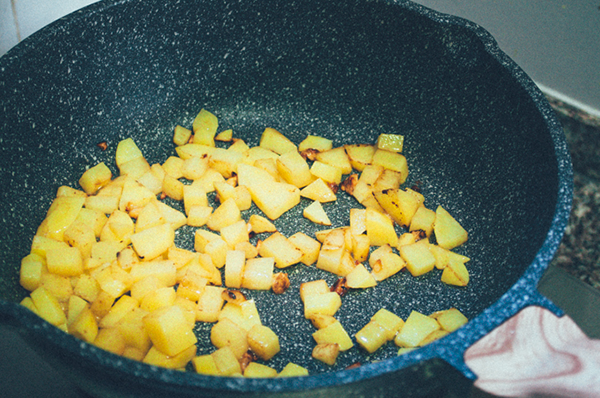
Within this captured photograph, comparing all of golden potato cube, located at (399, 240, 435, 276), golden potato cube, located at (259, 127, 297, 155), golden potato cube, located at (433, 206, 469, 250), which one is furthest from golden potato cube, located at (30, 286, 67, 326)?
golden potato cube, located at (433, 206, 469, 250)

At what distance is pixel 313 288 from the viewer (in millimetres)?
1114

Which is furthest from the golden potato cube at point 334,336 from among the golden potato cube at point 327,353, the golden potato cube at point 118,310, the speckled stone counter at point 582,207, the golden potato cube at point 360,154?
the speckled stone counter at point 582,207

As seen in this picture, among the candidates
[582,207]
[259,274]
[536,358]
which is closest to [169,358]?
[259,274]

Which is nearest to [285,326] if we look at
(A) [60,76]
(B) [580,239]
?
(A) [60,76]

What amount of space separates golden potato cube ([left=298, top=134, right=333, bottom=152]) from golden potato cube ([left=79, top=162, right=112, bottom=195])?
580mm

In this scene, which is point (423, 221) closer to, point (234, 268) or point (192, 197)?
point (234, 268)

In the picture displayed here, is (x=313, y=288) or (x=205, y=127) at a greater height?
(x=205, y=127)

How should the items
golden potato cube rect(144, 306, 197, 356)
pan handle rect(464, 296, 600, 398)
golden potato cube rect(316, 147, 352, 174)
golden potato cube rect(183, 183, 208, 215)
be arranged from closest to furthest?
pan handle rect(464, 296, 600, 398) < golden potato cube rect(144, 306, 197, 356) < golden potato cube rect(183, 183, 208, 215) < golden potato cube rect(316, 147, 352, 174)

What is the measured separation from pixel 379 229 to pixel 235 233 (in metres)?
0.38

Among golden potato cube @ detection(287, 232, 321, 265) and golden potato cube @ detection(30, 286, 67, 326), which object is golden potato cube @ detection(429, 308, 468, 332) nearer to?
golden potato cube @ detection(287, 232, 321, 265)

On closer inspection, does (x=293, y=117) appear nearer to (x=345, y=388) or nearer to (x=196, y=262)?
(x=196, y=262)

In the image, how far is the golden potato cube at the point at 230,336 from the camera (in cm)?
102

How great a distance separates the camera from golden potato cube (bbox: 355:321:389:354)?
1.05 meters

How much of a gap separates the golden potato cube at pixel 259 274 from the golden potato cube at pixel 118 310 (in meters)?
0.27
